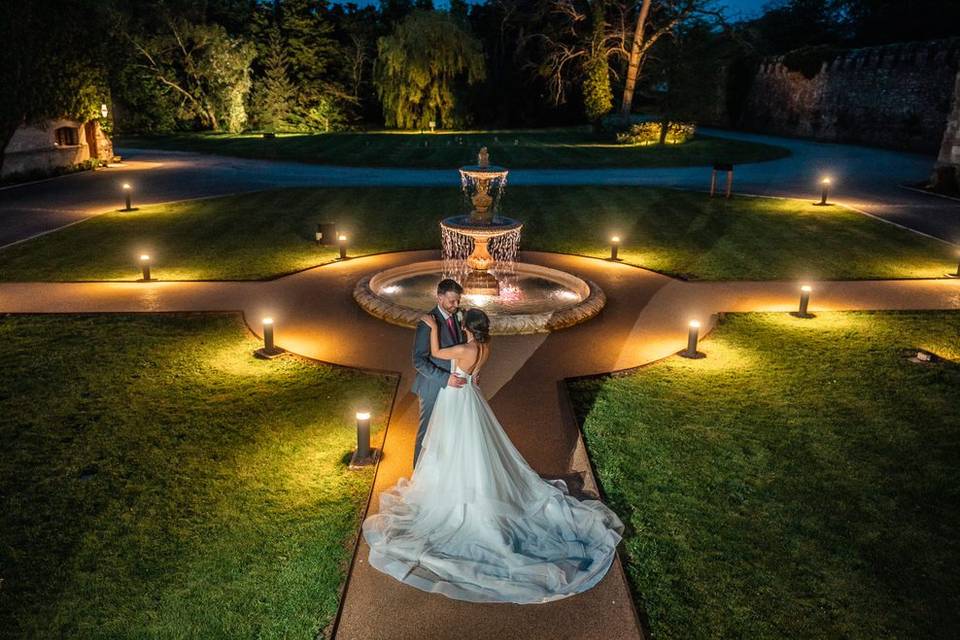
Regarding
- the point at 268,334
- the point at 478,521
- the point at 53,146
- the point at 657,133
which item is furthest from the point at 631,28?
the point at 478,521

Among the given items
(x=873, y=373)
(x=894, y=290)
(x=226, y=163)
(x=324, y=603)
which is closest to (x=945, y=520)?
(x=873, y=373)

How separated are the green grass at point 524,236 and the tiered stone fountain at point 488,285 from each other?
8.93 ft

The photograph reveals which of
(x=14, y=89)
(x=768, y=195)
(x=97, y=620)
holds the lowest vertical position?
(x=97, y=620)

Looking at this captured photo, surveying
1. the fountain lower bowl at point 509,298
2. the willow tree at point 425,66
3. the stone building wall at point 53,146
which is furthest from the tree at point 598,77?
the fountain lower bowl at point 509,298

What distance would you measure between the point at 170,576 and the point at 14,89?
2801 cm

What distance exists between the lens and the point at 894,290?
1419cm

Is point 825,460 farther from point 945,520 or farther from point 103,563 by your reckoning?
point 103,563

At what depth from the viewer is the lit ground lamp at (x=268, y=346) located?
34.2ft

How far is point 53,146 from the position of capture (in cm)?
2980

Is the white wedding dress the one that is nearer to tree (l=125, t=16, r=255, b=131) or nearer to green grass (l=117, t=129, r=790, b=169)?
green grass (l=117, t=129, r=790, b=169)

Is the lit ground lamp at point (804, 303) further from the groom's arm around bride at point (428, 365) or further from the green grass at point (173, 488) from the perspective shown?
the groom's arm around bride at point (428, 365)

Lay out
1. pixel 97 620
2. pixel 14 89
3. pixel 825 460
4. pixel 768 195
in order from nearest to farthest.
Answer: pixel 97 620, pixel 825 460, pixel 768 195, pixel 14 89

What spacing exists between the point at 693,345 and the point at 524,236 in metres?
9.06

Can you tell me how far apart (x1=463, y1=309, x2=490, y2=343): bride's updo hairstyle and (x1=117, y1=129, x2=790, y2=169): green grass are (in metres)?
27.1
